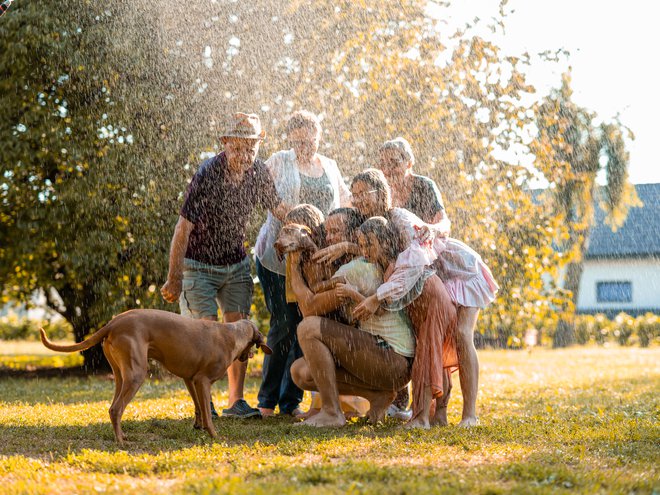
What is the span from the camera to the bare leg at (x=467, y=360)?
20.1ft

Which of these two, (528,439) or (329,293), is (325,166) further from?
(528,439)

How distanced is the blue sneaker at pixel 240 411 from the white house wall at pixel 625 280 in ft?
102

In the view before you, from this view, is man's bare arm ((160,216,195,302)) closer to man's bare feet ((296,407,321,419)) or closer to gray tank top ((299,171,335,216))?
gray tank top ((299,171,335,216))

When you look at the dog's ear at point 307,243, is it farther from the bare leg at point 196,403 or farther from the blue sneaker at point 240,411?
the blue sneaker at point 240,411

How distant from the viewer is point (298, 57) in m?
10.9

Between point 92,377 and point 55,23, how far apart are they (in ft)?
16.0

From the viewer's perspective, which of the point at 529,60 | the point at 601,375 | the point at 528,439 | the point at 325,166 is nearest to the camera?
the point at 528,439

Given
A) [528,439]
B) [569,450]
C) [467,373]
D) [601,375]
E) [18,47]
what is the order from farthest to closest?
[601,375]
[18,47]
[467,373]
[528,439]
[569,450]

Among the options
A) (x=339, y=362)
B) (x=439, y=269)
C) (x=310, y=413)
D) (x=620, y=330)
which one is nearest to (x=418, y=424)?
(x=339, y=362)

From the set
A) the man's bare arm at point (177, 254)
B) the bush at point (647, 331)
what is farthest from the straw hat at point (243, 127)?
the bush at point (647, 331)

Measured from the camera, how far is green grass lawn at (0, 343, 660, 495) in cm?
402

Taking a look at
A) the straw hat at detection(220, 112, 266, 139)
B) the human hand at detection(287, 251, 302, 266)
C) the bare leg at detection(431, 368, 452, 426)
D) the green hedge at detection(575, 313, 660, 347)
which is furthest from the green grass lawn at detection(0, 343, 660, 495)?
the green hedge at detection(575, 313, 660, 347)

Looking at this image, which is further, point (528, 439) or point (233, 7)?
point (233, 7)

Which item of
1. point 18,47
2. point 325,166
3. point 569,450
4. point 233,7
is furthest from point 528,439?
point 18,47
